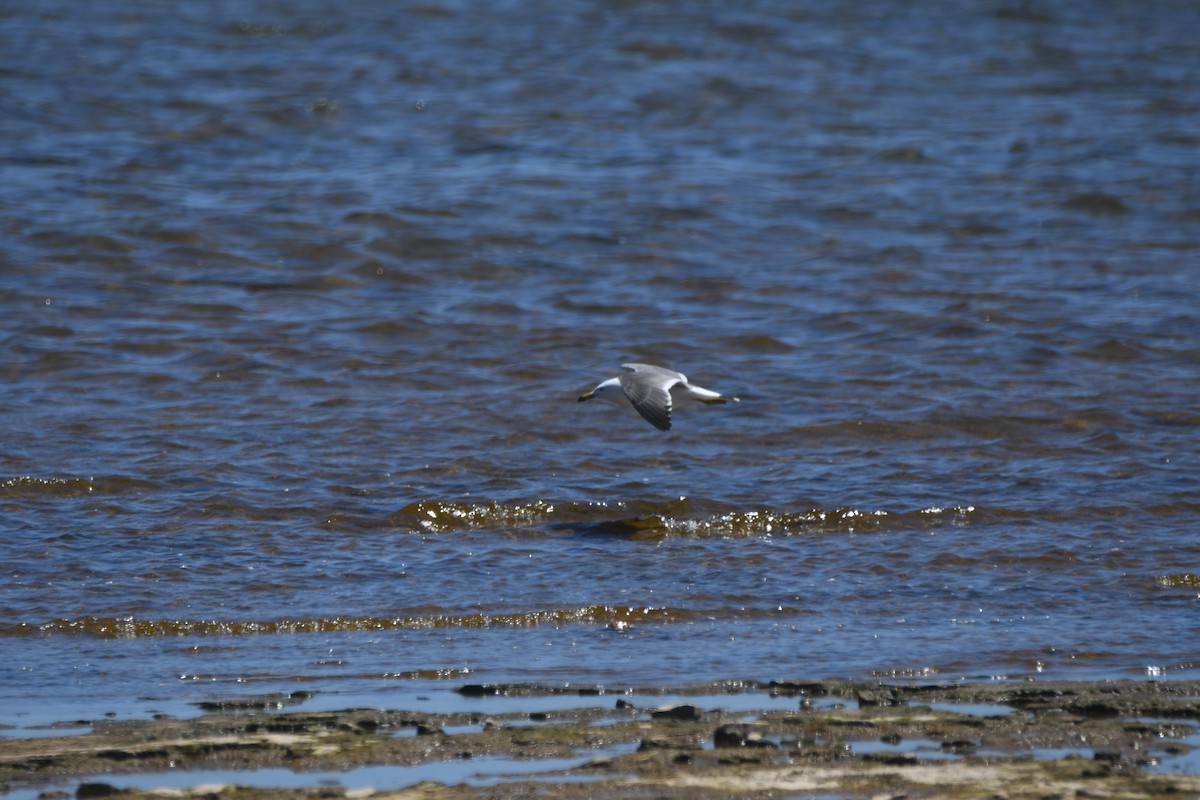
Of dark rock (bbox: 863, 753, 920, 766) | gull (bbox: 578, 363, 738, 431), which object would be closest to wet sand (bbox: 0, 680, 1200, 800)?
dark rock (bbox: 863, 753, 920, 766)

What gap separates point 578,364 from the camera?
9914 mm

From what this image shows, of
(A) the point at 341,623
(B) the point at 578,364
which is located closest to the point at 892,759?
(A) the point at 341,623

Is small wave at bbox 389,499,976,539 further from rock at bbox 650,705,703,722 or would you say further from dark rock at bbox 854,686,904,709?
rock at bbox 650,705,703,722

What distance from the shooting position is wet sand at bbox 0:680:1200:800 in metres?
3.97

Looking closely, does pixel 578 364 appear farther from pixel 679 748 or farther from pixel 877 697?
pixel 679 748

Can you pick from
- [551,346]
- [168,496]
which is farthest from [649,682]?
[551,346]

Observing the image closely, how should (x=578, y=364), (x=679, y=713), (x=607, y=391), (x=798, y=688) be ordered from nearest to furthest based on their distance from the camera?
(x=679, y=713), (x=798, y=688), (x=607, y=391), (x=578, y=364)

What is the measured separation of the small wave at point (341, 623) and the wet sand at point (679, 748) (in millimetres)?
1015

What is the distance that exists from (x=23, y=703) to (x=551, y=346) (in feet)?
18.5

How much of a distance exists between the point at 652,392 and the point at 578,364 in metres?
1.93

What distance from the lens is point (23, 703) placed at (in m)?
4.89

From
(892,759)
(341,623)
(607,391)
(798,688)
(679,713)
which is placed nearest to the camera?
(892,759)

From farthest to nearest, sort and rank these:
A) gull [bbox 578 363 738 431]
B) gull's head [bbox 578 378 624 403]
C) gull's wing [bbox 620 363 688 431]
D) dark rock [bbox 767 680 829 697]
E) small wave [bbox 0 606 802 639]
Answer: gull's head [bbox 578 378 624 403]
gull [bbox 578 363 738 431]
gull's wing [bbox 620 363 688 431]
small wave [bbox 0 606 802 639]
dark rock [bbox 767 680 829 697]

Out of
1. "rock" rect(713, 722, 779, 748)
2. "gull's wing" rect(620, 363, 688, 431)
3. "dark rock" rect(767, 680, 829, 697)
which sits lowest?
"dark rock" rect(767, 680, 829, 697)
